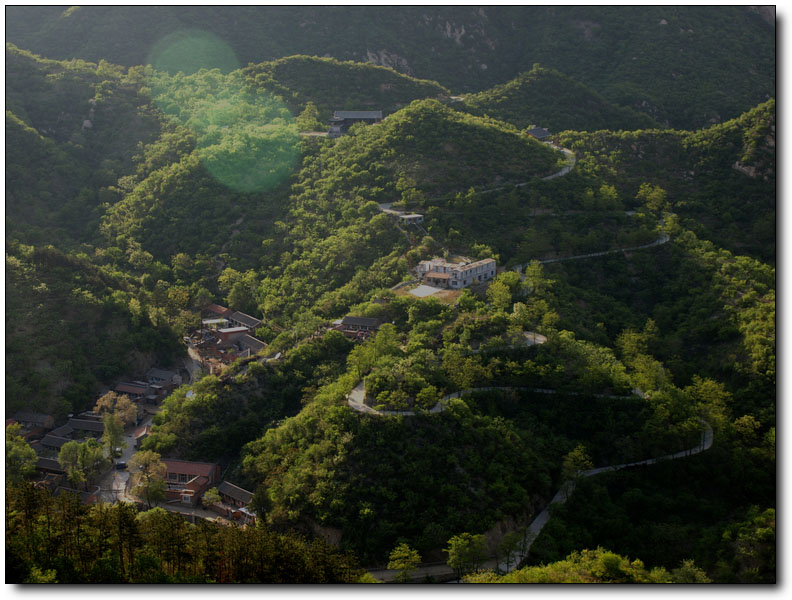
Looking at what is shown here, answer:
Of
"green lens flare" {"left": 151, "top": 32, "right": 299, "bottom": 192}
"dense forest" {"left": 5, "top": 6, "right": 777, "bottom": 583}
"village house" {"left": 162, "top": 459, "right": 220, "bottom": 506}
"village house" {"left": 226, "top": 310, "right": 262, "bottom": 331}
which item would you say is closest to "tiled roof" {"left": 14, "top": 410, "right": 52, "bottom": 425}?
"dense forest" {"left": 5, "top": 6, "right": 777, "bottom": 583}

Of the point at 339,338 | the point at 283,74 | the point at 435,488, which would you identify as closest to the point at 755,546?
the point at 435,488

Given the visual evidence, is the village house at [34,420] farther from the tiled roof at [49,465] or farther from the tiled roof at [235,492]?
the tiled roof at [235,492]

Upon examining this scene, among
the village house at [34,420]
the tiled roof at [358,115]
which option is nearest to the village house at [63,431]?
the village house at [34,420]

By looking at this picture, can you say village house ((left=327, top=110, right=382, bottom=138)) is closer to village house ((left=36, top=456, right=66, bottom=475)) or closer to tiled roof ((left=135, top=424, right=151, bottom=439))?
tiled roof ((left=135, top=424, right=151, bottom=439))

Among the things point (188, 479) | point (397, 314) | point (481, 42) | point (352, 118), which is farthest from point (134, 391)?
point (481, 42)

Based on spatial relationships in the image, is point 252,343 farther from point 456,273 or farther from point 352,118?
point 352,118
